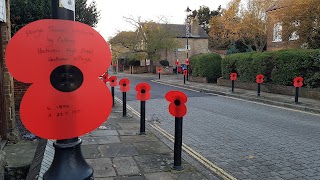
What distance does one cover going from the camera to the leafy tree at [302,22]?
53.5ft

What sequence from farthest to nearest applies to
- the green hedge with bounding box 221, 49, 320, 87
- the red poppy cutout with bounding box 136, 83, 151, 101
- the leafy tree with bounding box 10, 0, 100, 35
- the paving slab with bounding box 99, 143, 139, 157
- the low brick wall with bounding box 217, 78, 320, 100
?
the green hedge with bounding box 221, 49, 320, 87
the low brick wall with bounding box 217, 78, 320, 100
the leafy tree with bounding box 10, 0, 100, 35
the red poppy cutout with bounding box 136, 83, 151, 101
the paving slab with bounding box 99, 143, 139, 157

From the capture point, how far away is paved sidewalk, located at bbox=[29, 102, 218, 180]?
14.3ft

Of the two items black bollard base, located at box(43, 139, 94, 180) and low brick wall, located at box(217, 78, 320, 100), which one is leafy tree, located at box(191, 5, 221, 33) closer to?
low brick wall, located at box(217, 78, 320, 100)

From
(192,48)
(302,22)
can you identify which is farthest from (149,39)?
(302,22)

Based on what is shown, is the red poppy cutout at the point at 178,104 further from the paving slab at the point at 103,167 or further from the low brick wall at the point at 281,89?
the low brick wall at the point at 281,89

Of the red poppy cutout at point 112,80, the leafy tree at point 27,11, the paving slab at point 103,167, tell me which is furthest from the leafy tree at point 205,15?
the paving slab at point 103,167

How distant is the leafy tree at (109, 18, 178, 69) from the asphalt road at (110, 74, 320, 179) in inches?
1017

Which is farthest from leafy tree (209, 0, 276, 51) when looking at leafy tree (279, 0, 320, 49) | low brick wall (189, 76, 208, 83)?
leafy tree (279, 0, 320, 49)

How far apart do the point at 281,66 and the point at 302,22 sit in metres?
3.46

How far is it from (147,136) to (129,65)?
40.7 m

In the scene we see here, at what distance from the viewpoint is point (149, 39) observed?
121 ft

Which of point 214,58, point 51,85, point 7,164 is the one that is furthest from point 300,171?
point 214,58

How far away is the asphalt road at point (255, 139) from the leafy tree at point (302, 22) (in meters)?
7.64

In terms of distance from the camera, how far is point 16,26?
10.6 m
